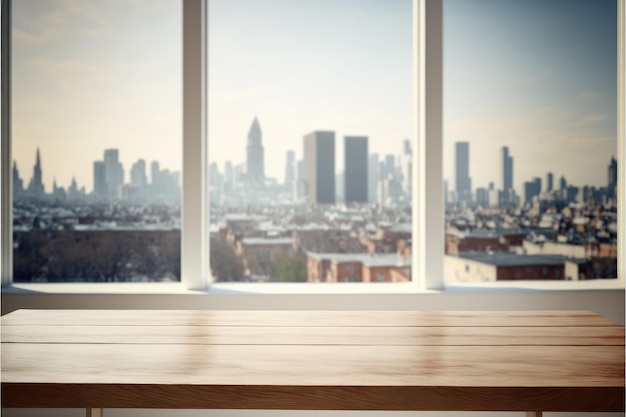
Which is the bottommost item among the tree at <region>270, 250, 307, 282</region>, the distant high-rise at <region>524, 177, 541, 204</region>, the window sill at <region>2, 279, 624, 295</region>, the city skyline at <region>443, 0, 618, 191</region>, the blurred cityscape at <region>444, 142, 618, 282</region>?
the window sill at <region>2, 279, 624, 295</region>

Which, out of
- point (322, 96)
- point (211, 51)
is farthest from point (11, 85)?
point (322, 96)

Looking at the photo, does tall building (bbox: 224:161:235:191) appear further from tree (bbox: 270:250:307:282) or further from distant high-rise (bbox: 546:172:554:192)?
distant high-rise (bbox: 546:172:554:192)

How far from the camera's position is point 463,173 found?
9.32 ft

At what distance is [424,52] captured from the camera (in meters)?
2.74

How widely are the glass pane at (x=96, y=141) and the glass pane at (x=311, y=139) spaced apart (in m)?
0.30

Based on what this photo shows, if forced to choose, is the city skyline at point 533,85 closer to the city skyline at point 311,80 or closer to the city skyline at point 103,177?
the city skyline at point 311,80

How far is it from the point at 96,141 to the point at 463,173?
6.78 feet

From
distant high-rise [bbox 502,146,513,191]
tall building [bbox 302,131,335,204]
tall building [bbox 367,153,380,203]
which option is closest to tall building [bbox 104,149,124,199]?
tall building [bbox 302,131,335,204]

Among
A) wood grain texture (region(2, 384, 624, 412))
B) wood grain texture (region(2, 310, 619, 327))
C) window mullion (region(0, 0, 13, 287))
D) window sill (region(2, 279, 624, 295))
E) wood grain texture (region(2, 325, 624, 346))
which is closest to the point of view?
wood grain texture (region(2, 384, 624, 412))

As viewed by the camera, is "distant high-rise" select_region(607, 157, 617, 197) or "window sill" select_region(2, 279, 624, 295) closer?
"window sill" select_region(2, 279, 624, 295)

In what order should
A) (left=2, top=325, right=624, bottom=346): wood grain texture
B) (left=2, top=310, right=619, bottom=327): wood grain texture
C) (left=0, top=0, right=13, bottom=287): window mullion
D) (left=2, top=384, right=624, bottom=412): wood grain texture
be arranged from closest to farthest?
(left=2, top=384, right=624, bottom=412): wood grain texture → (left=2, top=325, right=624, bottom=346): wood grain texture → (left=2, top=310, right=619, bottom=327): wood grain texture → (left=0, top=0, right=13, bottom=287): window mullion

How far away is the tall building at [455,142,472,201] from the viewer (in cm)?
284

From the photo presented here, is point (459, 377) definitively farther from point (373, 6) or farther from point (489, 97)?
point (373, 6)

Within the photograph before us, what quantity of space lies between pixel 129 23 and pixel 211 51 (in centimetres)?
49
